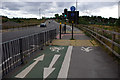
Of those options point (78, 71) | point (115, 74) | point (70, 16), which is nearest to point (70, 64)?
point (78, 71)

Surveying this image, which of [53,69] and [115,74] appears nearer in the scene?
[115,74]

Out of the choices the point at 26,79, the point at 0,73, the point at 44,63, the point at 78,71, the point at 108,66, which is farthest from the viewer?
the point at 44,63

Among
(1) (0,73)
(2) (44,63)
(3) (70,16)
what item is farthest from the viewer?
(3) (70,16)

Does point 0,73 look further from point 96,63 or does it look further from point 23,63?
point 96,63

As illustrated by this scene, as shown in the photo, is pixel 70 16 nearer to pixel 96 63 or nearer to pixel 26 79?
pixel 96 63

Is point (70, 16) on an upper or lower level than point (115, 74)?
upper

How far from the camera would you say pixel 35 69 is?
5684 millimetres

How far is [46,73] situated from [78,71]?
49.1 inches

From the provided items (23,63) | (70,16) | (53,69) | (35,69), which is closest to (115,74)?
(53,69)

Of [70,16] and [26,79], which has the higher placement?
[70,16]

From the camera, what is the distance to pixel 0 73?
5.12 m

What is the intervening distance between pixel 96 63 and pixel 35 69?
2851 mm

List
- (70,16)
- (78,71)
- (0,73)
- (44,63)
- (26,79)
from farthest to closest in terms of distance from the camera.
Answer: (70,16)
(44,63)
(78,71)
(0,73)
(26,79)

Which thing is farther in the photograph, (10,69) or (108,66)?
(108,66)
